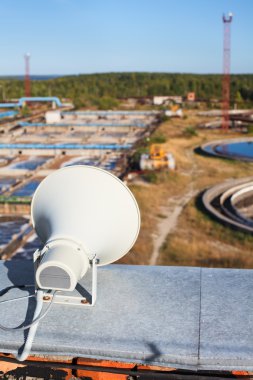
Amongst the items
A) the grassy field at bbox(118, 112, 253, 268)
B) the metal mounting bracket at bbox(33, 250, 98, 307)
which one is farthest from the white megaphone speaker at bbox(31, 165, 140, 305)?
the grassy field at bbox(118, 112, 253, 268)

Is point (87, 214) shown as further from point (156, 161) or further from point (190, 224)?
point (156, 161)

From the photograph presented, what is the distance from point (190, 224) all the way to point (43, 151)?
14234 mm

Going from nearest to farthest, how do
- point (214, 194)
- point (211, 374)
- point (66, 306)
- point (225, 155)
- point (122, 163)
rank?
point (211, 374)
point (66, 306)
point (214, 194)
point (122, 163)
point (225, 155)

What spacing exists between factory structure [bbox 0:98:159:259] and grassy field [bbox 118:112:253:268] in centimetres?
292

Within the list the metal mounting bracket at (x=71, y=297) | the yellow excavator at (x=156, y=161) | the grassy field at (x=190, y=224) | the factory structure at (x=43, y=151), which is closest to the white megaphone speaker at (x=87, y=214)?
the metal mounting bracket at (x=71, y=297)

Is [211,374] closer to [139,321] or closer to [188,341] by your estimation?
[188,341]

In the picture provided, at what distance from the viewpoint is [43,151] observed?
27.6 meters

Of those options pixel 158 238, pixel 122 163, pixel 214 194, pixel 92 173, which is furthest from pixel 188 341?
pixel 122 163

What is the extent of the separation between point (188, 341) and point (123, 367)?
42cm

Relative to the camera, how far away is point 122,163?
24203 millimetres

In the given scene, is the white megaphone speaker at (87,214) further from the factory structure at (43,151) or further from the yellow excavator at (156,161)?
the yellow excavator at (156,161)

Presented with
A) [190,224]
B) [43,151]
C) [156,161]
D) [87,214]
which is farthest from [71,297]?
[43,151]

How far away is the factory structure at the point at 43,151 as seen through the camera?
14.8m

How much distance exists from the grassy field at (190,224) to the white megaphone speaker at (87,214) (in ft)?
30.4
